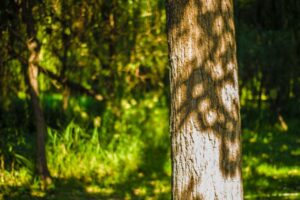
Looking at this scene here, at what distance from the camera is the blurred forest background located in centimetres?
875

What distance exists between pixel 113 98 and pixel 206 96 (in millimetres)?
5813

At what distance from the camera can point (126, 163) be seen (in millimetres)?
9922

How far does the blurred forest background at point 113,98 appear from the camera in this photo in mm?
8750

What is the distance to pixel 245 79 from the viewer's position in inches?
512

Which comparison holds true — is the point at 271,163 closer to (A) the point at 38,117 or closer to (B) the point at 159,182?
(B) the point at 159,182

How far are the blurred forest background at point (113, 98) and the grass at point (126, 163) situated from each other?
16 mm

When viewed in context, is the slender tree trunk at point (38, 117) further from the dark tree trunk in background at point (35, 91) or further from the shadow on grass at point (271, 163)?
the shadow on grass at point (271, 163)

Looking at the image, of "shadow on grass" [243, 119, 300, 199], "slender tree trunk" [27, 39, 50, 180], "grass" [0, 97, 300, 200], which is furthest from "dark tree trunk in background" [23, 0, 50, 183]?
"shadow on grass" [243, 119, 300, 199]

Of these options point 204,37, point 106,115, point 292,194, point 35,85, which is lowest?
point 292,194

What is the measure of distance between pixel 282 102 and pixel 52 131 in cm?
525

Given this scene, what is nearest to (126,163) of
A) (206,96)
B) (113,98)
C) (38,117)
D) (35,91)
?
(113,98)

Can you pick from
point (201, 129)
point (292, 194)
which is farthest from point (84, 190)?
point (201, 129)

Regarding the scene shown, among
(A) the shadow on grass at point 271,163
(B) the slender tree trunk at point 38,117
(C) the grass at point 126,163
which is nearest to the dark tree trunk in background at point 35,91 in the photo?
(B) the slender tree trunk at point 38,117

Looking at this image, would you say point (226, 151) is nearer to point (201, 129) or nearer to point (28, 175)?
point (201, 129)
